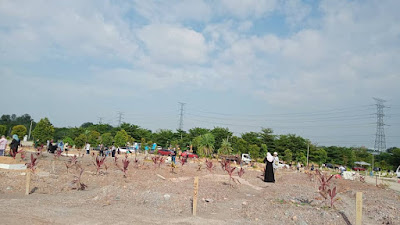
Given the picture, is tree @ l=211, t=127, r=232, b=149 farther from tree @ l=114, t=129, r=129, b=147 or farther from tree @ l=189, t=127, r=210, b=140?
tree @ l=114, t=129, r=129, b=147

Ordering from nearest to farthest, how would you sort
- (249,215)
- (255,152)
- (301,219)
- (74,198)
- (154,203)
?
(301,219) → (249,215) → (154,203) → (74,198) → (255,152)

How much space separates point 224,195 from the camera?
29.3 ft

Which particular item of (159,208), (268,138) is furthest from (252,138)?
(159,208)

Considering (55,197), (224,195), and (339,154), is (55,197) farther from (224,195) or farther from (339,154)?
(339,154)

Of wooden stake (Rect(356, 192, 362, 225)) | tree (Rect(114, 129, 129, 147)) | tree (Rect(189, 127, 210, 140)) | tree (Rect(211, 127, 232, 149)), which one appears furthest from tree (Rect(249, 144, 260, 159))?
wooden stake (Rect(356, 192, 362, 225))

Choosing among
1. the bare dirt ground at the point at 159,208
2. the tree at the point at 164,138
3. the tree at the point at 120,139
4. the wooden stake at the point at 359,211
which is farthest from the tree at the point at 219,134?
the wooden stake at the point at 359,211

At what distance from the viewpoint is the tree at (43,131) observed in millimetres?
25344

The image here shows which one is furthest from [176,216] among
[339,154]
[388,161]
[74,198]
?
[388,161]

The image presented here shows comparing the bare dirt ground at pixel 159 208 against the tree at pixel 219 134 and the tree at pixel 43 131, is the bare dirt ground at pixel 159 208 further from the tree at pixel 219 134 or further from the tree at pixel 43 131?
the tree at pixel 219 134

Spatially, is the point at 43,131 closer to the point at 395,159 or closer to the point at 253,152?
the point at 253,152

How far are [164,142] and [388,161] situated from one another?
40.0 metres

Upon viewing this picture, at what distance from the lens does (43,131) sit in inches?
1000

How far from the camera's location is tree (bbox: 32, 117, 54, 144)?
25.3 m

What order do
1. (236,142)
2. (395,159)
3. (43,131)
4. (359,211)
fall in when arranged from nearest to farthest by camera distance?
(359,211), (43,131), (236,142), (395,159)
